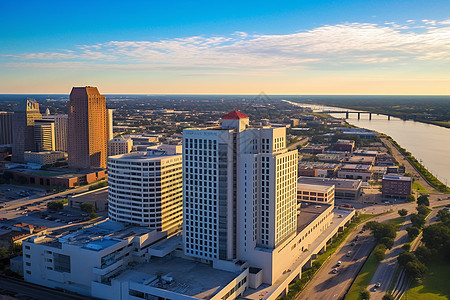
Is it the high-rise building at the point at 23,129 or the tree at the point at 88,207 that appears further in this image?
the high-rise building at the point at 23,129

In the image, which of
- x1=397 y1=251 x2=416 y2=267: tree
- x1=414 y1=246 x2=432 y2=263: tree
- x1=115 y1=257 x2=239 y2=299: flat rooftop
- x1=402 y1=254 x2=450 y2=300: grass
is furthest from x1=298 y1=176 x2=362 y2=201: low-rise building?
x1=115 y1=257 x2=239 y2=299: flat rooftop

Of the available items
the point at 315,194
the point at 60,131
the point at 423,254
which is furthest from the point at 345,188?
the point at 60,131

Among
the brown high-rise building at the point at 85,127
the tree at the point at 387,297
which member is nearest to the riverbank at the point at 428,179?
Answer: the tree at the point at 387,297

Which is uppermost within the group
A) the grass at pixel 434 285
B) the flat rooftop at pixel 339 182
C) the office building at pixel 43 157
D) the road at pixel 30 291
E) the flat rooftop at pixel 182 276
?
the office building at pixel 43 157

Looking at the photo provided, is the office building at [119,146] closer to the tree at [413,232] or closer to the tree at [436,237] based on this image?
the tree at [413,232]

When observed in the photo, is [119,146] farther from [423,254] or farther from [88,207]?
[423,254]

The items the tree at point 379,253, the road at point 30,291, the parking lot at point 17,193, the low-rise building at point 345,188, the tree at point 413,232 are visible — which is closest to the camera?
the road at point 30,291

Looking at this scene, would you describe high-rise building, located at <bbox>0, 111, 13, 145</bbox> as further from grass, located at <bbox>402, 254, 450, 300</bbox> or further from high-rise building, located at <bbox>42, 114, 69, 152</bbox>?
grass, located at <bbox>402, 254, 450, 300</bbox>
